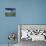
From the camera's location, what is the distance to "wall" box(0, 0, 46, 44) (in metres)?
3.03

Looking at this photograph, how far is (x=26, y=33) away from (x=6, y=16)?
2.15ft

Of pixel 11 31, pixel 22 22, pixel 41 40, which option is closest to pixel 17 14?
pixel 22 22

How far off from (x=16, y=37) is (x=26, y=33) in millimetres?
296

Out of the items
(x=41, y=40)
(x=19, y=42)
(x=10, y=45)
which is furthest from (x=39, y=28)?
(x=10, y=45)

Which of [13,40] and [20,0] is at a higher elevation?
[20,0]

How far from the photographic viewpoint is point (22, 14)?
3068 mm

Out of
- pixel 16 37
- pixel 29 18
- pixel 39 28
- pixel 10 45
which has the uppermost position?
pixel 29 18

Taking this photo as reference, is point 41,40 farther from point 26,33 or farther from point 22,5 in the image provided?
point 22,5

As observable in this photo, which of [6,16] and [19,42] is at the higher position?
[6,16]

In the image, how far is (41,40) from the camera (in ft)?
9.44

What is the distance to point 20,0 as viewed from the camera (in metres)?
3.06

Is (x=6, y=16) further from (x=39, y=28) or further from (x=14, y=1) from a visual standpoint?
(x=39, y=28)

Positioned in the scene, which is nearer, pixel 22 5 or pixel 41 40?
pixel 41 40

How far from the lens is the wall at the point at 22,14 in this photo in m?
3.03
